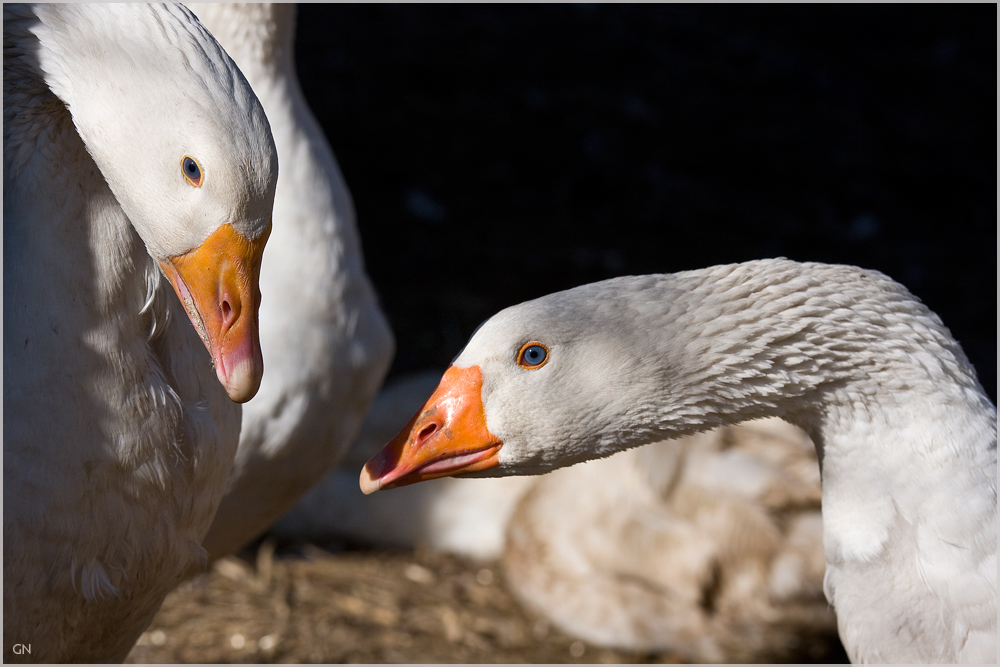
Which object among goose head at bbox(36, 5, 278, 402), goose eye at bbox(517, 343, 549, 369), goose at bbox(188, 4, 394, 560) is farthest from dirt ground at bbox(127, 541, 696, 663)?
goose head at bbox(36, 5, 278, 402)

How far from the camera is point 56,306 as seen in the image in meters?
2.02

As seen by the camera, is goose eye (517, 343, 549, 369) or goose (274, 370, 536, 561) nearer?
goose eye (517, 343, 549, 369)

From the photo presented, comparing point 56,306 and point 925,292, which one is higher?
point 56,306

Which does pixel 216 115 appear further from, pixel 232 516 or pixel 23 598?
pixel 232 516

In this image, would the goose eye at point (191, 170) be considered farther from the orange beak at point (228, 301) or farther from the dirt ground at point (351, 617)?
the dirt ground at point (351, 617)

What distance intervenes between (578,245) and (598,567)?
9.93 feet

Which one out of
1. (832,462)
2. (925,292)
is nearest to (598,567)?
(832,462)

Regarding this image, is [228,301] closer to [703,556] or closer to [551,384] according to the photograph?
[551,384]

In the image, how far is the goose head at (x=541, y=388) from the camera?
212cm

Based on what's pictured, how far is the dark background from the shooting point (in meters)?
6.38

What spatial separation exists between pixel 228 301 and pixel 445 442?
58cm

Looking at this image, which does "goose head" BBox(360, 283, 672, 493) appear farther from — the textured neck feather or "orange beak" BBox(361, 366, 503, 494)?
the textured neck feather

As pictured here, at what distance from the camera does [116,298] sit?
209cm

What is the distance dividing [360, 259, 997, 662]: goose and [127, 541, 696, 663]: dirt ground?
1.99 meters
